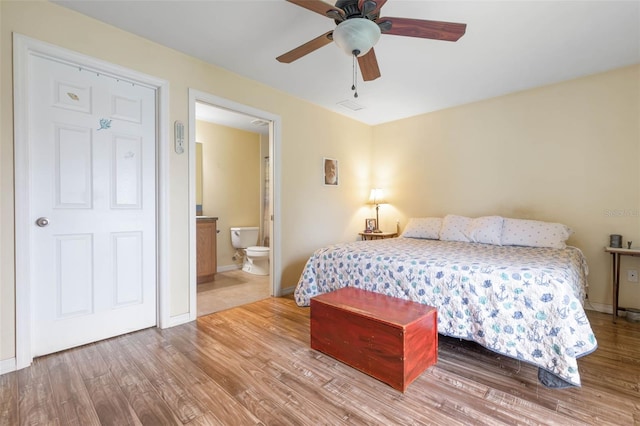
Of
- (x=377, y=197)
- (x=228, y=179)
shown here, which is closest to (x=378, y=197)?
(x=377, y=197)

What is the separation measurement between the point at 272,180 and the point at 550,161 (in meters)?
3.08

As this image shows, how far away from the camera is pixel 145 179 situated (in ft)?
8.21

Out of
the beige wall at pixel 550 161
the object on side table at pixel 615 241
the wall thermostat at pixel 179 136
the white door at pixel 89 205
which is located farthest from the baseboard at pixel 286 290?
the object on side table at pixel 615 241

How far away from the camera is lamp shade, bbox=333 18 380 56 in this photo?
1625 mm

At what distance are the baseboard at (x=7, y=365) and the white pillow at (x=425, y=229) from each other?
145 inches

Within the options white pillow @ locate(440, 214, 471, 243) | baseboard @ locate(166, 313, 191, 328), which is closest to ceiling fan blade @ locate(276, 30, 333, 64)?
baseboard @ locate(166, 313, 191, 328)

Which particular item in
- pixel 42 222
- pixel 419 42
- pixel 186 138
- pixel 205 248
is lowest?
pixel 205 248

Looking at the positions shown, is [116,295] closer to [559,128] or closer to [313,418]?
[313,418]

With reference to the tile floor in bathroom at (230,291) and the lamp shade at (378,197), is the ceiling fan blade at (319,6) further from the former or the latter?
the lamp shade at (378,197)

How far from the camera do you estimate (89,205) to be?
2234 millimetres

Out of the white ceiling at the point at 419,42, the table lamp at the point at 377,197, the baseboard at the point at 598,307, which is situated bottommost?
the baseboard at the point at 598,307

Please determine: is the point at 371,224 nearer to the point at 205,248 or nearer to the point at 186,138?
the point at 205,248

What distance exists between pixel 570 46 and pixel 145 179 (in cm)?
372

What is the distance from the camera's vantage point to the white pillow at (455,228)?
340 cm
